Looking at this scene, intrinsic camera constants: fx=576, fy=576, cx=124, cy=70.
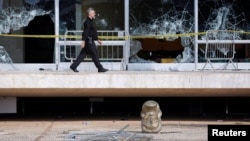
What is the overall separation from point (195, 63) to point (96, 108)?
332 cm

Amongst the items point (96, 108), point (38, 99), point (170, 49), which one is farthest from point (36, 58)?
point (170, 49)

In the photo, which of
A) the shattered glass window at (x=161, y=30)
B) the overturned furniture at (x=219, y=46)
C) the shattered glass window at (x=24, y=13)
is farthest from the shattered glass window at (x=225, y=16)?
the shattered glass window at (x=24, y=13)

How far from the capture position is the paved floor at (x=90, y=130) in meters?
12.6

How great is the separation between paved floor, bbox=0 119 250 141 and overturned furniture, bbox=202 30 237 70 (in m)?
2.34

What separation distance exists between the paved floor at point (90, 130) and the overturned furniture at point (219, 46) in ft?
7.67

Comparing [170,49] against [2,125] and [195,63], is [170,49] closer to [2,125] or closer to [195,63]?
[195,63]

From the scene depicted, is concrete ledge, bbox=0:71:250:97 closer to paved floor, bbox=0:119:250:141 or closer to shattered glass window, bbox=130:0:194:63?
paved floor, bbox=0:119:250:141

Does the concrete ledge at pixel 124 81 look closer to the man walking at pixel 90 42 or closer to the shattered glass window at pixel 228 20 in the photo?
the man walking at pixel 90 42

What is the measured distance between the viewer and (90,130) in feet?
45.8

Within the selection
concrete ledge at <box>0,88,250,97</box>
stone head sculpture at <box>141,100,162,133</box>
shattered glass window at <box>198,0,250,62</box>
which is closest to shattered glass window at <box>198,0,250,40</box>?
shattered glass window at <box>198,0,250,62</box>

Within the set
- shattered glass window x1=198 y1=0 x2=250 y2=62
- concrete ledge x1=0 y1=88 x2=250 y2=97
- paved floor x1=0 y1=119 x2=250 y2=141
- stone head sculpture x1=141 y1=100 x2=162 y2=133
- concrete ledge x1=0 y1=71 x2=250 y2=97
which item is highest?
shattered glass window x1=198 y1=0 x2=250 y2=62

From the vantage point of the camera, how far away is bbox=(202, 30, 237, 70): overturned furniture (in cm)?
1736

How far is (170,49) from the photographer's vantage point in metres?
17.6

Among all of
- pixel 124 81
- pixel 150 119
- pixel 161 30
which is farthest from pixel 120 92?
pixel 161 30
